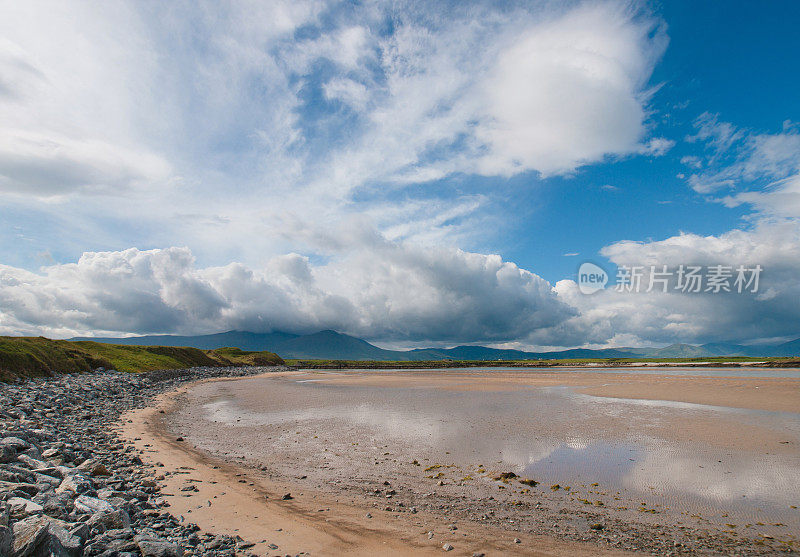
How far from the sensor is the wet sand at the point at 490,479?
894cm

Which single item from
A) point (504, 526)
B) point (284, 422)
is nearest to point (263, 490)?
point (504, 526)

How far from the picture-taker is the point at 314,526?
9.32 meters

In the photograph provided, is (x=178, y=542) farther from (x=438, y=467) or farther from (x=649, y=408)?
(x=649, y=408)

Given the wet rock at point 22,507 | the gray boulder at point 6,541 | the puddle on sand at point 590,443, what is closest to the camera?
the gray boulder at point 6,541

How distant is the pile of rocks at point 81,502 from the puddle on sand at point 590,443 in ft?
20.6

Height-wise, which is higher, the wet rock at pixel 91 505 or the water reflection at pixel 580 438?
the wet rock at pixel 91 505

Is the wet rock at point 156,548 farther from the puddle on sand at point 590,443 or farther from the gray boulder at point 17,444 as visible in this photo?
the puddle on sand at point 590,443

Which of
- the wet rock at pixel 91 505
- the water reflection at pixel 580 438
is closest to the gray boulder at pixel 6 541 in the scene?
the wet rock at pixel 91 505

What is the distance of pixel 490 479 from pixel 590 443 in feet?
24.4

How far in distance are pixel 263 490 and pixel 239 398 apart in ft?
101

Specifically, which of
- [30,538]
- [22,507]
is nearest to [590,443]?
[30,538]

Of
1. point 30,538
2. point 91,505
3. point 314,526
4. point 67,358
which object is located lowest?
point 67,358

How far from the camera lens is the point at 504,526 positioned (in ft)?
31.1

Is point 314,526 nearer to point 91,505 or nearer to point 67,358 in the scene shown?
point 91,505
